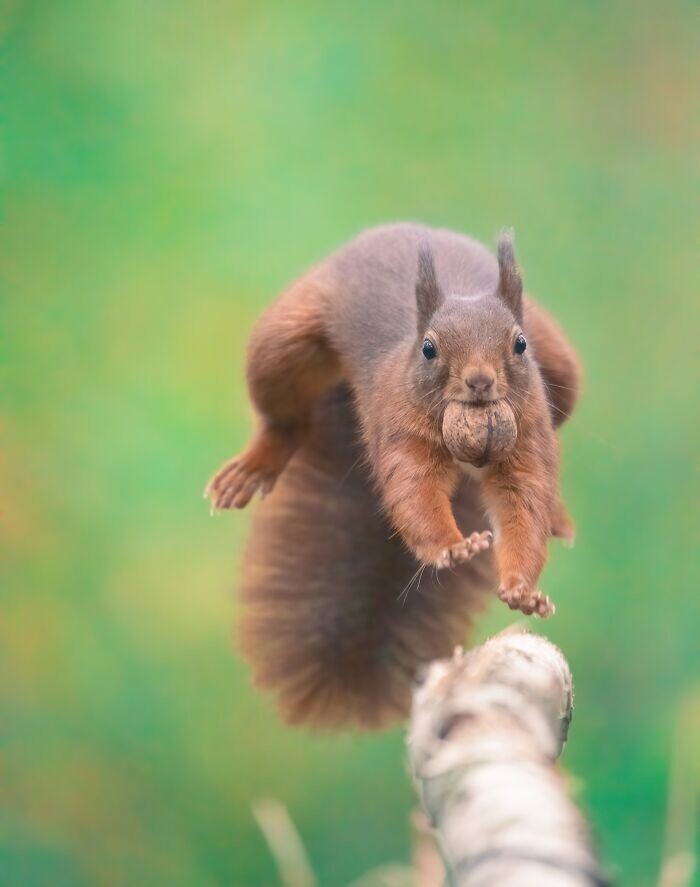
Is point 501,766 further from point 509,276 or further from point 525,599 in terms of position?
point 509,276

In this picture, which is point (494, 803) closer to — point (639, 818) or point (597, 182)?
point (639, 818)

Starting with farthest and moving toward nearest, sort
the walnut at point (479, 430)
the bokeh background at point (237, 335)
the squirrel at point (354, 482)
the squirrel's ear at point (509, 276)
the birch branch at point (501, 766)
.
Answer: the bokeh background at point (237, 335) → the squirrel at point (354, 482) → the squirrel's ear at point (509, 276) → the walnut at point (479, 430) → the birch branch at point (501, 766)

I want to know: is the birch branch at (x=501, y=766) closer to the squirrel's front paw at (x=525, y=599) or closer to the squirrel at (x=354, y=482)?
the squirrel's front paw at (x=525, y=599)

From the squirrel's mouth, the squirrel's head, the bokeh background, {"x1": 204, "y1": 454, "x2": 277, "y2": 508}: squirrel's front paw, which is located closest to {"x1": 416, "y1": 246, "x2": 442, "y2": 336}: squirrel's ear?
the squirrel's head

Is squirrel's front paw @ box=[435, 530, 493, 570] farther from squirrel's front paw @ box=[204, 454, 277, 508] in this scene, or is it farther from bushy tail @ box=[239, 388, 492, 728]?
squirrel's front paw @ box=[204, 454, 277, 508]

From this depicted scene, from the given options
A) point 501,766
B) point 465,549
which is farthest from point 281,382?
point 501,766

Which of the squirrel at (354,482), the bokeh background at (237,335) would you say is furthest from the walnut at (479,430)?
the bokeh background at (237,335)
